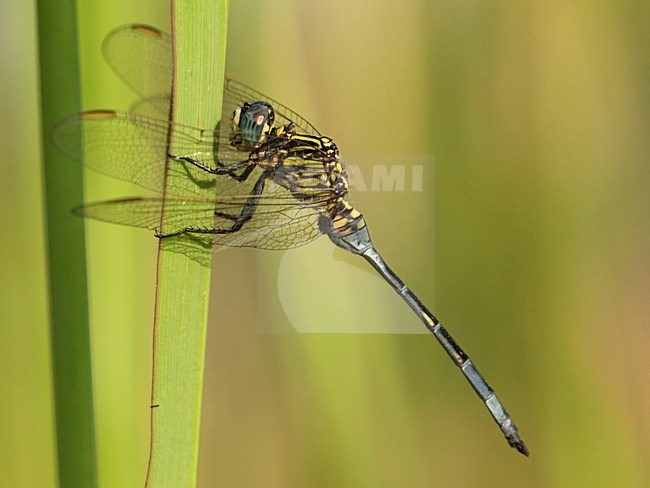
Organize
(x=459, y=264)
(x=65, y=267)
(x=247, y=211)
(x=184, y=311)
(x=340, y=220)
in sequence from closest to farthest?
(x=184, y=311)
(x=65, y=267)
(x=247, y=211)
(x=340, y=220)
(x=459, y=264)

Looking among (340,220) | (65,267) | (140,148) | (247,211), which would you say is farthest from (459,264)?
(65,267)

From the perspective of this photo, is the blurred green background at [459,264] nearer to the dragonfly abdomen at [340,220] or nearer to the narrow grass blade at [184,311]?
the dragonfly abdomen at [340,220]

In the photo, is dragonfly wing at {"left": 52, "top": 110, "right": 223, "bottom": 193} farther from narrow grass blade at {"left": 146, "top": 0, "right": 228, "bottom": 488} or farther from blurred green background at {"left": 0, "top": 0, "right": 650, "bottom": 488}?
blurred green background at {"left": 0, "top": 0, "right": 650, "bottom": 488}

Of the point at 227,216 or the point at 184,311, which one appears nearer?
the point at 184,311

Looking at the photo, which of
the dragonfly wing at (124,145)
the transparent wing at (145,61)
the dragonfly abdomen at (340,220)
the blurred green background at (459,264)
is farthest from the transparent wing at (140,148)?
the blurred green background at (459,264)

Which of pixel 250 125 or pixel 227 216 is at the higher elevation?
pixel 250 125

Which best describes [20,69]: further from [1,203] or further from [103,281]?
[103,281]

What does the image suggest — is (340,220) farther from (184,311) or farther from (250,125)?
(184,311)
